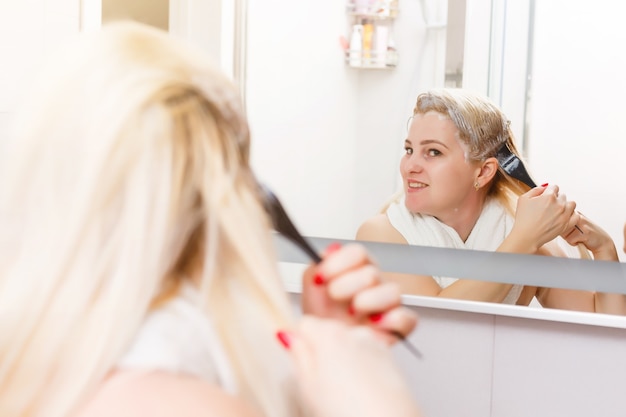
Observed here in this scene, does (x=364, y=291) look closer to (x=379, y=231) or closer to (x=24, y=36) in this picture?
(x=379, y=231)

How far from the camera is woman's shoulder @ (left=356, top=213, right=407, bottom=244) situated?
5.52ft

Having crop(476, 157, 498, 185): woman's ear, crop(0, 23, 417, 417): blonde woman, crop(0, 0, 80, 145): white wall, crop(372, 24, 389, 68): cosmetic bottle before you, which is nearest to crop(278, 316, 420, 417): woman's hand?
crop(0, 23, 417, 417): blonde woman

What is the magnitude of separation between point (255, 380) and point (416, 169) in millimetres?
1046

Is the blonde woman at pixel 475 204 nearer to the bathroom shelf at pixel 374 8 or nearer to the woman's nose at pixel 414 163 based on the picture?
the woman's nose at pixel 414 163

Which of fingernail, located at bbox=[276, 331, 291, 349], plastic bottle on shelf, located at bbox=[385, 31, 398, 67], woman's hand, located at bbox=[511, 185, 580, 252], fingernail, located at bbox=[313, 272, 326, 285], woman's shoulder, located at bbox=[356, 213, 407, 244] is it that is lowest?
woman's shoulder, located at bbox=[356, 213, 407, 244]

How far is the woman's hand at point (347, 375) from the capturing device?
582 millimetres

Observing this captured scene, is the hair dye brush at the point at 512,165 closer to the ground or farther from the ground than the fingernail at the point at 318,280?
farther from the ground

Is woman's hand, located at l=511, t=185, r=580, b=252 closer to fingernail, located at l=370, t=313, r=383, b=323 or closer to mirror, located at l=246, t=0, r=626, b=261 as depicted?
mirror, located at l=246, t=0, r=626, b=261

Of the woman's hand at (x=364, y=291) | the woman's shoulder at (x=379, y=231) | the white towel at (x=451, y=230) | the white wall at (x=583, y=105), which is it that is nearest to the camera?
the woman's hand at (x=364, y=291)

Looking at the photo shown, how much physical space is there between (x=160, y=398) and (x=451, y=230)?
1.13 m

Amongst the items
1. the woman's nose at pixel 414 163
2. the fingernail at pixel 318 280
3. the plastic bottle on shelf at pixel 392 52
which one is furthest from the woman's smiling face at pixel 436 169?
the fingernail at pixel 318 280

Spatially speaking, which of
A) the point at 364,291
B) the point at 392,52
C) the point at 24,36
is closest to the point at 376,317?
the point at 364,291

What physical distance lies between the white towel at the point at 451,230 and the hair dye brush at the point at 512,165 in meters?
0.07

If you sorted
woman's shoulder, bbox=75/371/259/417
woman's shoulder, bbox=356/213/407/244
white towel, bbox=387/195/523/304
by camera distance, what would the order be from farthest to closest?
woman's shoulder, bbox=356/213/407/244
white towel, bbox=387/195/523/304
woman's shoulder, bbox=75/371/259/417
